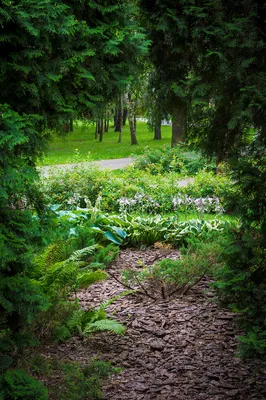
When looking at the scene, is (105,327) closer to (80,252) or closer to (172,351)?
(172,351)

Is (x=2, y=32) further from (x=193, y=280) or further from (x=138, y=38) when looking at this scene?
(x=193, y=280)

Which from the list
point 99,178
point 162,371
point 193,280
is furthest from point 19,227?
point 99,178

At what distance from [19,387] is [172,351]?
1367 millimetres

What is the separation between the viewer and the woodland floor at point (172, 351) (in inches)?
129

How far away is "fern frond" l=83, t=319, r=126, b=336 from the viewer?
12.3ft

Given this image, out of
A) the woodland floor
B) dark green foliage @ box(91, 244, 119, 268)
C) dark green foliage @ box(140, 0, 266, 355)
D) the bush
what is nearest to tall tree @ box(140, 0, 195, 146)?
dark green foliage @ box(140, 0, 266, 355)

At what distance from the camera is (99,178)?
935cm

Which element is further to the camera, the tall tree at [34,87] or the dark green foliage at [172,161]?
the dark green foliage at [172,161]

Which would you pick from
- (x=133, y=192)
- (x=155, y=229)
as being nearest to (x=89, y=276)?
(x=155, y=229)

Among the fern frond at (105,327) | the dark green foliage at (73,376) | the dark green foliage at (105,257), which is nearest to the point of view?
the dark green foliage at (73,376)

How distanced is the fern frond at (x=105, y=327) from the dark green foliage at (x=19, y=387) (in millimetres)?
930

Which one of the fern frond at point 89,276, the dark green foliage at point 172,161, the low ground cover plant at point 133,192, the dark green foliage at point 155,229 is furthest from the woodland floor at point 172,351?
the dark green foliage at point 172,161

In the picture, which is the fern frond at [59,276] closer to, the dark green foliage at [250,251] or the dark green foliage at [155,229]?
the dark green foliage at [250,251]

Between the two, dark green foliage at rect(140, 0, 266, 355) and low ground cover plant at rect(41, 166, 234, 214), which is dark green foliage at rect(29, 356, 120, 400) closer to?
dark green foliage at rect(140, 0, 266, 355)
